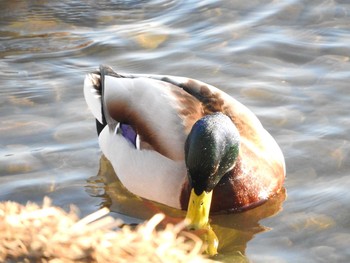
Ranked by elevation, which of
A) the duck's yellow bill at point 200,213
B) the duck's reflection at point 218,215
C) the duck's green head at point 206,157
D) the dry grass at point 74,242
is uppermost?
the dry grass at point 74,242

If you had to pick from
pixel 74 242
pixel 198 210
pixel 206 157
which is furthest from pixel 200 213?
pixel 74 242

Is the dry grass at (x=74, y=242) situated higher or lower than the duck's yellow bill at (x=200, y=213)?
higher

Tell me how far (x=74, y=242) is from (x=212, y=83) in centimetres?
549

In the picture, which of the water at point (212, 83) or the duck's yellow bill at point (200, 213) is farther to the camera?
the water at point (212, 83)

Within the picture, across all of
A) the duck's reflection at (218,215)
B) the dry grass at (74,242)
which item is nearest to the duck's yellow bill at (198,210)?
the duck's reflection at (218,215)

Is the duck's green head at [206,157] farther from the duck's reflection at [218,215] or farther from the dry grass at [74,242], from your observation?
the dry grass at [74,242]

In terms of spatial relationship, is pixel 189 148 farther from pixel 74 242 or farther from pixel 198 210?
pixel 74 242

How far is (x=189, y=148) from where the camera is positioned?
19.0 ft

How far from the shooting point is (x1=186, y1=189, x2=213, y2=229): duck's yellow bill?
19.0 ft

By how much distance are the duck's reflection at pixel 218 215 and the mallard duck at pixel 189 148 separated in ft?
0.22

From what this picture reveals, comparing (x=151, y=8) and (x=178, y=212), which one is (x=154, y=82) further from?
(x=151, y=8)

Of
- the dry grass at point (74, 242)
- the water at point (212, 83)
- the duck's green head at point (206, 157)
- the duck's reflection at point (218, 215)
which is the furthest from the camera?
the water at point (212, 83)

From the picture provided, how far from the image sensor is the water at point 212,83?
6055 mm

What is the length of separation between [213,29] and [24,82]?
210cm
